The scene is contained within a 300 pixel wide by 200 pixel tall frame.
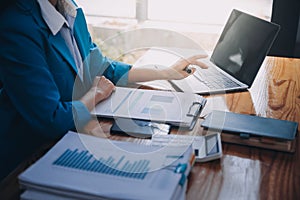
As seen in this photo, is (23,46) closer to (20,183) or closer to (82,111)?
(82,111)

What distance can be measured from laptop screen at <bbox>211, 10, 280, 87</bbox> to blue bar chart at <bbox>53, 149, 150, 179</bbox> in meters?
0.67

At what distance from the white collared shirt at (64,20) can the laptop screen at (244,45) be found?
56cm

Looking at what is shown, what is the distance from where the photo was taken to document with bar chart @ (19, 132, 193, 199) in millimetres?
776

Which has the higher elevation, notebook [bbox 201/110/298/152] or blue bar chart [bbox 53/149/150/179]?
blue bar chart [bbox 53/149/150/179]


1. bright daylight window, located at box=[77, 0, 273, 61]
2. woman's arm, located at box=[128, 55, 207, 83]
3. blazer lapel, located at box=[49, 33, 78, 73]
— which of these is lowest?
bright daylight window, located at box=[77, 0, 273, 61]

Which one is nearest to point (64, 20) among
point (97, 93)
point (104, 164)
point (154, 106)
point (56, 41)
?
point (56, 41)

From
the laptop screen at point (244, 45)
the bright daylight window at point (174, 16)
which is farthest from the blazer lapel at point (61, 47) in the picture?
the bright daylight window at point (174, 16)

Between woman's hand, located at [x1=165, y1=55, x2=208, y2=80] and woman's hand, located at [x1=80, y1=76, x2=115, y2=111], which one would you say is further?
woman's hand, located at [x1=165, y1=55, x2=208, y2=80]

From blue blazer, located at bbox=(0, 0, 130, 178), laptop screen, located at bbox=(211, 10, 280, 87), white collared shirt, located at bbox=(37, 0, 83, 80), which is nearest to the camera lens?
blue blazer, located at bbox=(0, 0, 130, 178)

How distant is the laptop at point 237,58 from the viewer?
137 cm

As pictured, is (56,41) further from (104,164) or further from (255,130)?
(255,130)

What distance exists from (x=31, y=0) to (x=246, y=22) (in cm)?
76

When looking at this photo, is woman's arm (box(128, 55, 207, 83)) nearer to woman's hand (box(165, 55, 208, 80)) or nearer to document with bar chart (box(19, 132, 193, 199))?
woman's hand (box(165, 55, 208, 80))

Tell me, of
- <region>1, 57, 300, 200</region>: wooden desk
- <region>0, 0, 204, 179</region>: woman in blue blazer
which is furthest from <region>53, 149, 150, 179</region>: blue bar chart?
<region>0, 0, 204, 179</region>: woman in blue blazer
